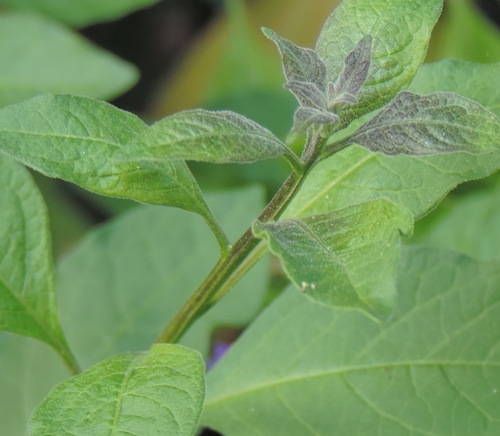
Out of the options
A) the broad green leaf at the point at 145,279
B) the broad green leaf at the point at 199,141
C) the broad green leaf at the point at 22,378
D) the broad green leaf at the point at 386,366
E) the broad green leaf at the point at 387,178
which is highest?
the broad green leaf at the point at 199,141

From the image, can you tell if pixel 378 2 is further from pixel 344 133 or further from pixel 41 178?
pixel 41 178

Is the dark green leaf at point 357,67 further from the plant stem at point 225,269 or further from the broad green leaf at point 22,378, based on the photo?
the broad green leaf at point 22,378

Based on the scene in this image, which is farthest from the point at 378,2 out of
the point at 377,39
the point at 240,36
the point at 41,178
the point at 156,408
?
the point at 240,36

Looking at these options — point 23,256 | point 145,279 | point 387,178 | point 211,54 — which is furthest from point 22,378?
point 211,54

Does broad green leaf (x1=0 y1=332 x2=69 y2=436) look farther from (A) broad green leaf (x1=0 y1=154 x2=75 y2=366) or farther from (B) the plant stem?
(B) the plant stem

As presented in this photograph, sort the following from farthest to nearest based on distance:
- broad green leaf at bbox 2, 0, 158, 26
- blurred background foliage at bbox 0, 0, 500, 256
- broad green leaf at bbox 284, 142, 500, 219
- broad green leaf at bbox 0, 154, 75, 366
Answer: blurred background foliage at bbox 0, 0, 500, 256 → broad green leaf at bbox 2, 0, 158, 26 → broad green leaf at bbox 0, 154, 75, 366 → broad green leaf at bbox 284, 142, 500, 219

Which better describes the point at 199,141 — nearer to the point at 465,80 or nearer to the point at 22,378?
the point at 465,80

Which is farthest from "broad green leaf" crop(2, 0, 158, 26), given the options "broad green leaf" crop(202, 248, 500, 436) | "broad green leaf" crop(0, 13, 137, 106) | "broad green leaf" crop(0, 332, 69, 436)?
"broad green leaf" crop(202, 248, 500, 436)

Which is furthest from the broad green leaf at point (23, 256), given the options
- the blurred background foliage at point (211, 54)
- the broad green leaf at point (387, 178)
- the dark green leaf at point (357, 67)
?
the blurred background foliage at point (211, 54)
